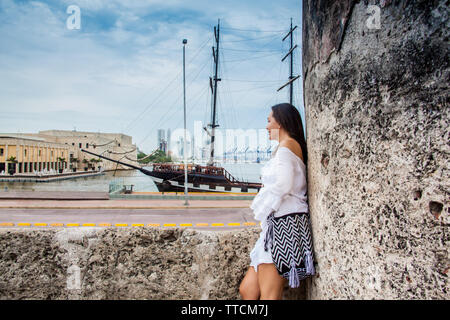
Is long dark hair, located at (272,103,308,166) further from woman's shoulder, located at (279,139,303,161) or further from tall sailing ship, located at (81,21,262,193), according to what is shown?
tall sailing ship, located at (81,21,262,193)

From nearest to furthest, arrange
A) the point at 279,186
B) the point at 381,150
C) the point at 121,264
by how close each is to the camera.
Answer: the point at 381,150 < the point at 279,186 < the point at 121,264

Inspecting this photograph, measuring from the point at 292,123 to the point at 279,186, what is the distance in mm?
326

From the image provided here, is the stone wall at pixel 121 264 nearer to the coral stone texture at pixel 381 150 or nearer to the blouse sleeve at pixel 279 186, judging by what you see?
the blouse sleeve at pixel 279 186

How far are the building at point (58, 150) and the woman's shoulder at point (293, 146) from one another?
40590 mm

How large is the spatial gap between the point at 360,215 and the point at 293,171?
12.7 inches

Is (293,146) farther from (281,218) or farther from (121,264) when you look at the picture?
(121,264)

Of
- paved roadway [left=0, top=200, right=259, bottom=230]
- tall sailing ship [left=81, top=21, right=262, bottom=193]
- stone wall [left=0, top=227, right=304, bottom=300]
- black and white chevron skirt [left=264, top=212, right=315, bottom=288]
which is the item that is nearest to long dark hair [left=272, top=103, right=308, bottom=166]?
black and white chevron skirt [left=264, top=212, right=315, bottom=288]

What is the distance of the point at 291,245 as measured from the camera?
3.93 ft

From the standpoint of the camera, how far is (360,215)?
38.9 inches

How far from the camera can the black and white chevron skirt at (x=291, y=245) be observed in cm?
118

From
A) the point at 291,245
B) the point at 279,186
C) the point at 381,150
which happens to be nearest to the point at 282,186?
the point at 279,186

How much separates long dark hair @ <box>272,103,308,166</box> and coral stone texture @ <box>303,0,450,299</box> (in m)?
0.09

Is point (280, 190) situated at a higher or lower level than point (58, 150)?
lower
